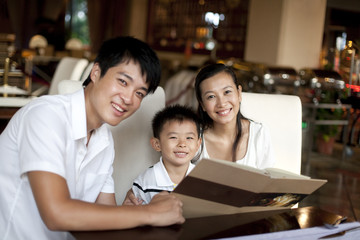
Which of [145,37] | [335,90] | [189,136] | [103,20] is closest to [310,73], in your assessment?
[335,90]

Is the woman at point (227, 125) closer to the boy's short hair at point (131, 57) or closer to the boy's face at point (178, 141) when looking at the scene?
the boy's face at point (178, 141)

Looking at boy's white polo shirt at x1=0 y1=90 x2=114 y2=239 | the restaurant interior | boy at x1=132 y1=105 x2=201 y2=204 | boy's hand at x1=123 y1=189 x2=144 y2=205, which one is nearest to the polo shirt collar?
boy at x1=132 y1=105 x2=201 y2=204

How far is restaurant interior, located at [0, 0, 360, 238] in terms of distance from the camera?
390 cm

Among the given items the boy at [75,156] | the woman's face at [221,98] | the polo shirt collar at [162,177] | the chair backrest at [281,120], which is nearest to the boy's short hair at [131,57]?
the boy at [75,156]

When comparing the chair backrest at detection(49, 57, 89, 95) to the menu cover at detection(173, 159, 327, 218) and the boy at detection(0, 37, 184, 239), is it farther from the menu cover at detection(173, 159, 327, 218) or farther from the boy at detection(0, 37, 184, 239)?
the menu cover at detection(173, 159, 327, 218)

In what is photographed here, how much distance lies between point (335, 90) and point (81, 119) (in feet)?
16.1

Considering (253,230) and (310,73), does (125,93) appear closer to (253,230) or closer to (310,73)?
(253,230)

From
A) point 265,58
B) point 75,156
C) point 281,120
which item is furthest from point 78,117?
point 265,58

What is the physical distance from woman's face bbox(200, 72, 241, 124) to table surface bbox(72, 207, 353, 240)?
1.96ft

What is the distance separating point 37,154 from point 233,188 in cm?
49

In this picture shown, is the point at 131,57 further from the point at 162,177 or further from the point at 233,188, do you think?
the point at 162,177

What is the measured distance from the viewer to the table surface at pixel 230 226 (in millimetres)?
1066

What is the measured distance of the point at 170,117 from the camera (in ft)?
5.81

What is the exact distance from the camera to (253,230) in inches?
46.9
